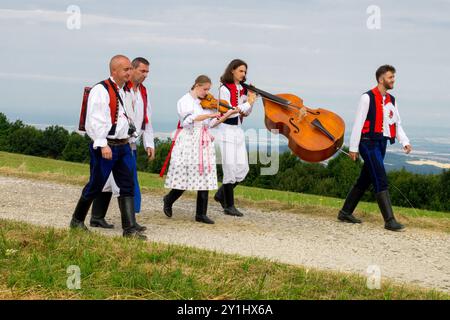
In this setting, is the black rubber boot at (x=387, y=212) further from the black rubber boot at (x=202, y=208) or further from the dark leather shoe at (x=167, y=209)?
the dark leather shoe at (x=167, y=209)

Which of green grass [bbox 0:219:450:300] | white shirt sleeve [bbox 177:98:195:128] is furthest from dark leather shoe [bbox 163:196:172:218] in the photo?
green grass [bbox 0:219:450:300]

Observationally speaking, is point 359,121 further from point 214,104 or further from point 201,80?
point 201,80

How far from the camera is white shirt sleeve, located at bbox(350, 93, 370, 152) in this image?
10.2 meters

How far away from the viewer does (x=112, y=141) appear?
336 inches

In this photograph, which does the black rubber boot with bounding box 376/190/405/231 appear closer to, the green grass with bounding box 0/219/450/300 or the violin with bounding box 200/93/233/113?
the violin with bounding box 200/93/233/113

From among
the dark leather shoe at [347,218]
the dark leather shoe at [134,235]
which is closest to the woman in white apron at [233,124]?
Result: the dark leather shoe at [347,218]

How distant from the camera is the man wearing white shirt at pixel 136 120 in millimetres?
9609

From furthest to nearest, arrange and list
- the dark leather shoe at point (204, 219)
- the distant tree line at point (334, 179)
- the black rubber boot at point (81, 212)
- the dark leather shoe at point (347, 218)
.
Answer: the distant tree line at point (334, 179)
the dark leather shoe at point (347, 218)
the dark leather shoe at point (204, 219)
the black rubber boot at point (81, 212)

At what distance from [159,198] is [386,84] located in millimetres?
4266

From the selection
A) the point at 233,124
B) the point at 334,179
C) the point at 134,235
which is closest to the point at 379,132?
the point at 233,124

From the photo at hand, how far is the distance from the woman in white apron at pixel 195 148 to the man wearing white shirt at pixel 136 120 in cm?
41
